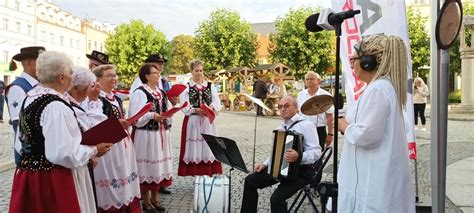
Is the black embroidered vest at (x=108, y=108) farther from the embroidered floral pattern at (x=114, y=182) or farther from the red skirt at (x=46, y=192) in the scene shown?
the red skirt at (x=46, y=192)

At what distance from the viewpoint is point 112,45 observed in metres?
57.7

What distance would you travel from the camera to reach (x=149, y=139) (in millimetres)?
6082

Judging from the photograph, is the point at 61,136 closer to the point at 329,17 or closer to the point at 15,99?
the point at 15,99

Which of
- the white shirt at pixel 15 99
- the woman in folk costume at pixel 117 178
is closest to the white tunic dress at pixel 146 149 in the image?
the woman in folk costume at pixel 117 178

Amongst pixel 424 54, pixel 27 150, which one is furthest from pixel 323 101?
pixel 424 54

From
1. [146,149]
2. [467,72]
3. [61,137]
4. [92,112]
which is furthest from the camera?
[467,72]

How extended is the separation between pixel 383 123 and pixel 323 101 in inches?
78.6

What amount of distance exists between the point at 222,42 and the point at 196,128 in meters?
35.4

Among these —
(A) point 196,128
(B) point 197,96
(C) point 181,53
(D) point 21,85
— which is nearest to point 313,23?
(D) point 21,85

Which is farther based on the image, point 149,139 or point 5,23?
point 5,23

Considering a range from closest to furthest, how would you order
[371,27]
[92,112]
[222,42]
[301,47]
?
[92,112] → [371,27] → [301,47] → [222,42]

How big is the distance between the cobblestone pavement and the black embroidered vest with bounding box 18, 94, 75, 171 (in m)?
3.04

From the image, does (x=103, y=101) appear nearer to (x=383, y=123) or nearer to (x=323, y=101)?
(x=323, y=101)

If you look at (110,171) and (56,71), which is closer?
(56,71)
